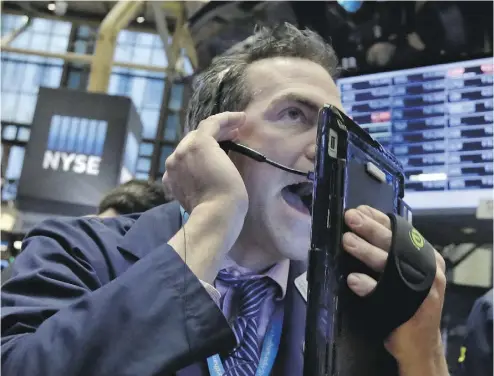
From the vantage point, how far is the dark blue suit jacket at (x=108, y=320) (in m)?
0.57

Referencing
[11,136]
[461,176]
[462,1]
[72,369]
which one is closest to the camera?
[72,369]

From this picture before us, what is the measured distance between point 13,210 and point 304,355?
282 centimetres

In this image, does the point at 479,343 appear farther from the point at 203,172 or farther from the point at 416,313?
the point at 203,172

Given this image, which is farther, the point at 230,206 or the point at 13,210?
the point at 13,210

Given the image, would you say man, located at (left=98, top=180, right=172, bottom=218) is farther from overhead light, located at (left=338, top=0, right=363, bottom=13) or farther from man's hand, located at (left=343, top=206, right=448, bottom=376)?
man's hand, located at (left=343, top=206, right=448, bottom=376)

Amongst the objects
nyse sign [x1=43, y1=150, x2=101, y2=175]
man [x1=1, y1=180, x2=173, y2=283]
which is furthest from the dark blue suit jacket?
nyse sign [x1=43, y1=150, x2=101, y2=175]

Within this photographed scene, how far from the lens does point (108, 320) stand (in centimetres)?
59

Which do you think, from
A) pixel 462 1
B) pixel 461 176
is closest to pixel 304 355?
pixel 461 176

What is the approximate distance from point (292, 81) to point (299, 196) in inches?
7.7

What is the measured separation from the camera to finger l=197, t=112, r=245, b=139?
786 mm

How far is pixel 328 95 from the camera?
93 cm

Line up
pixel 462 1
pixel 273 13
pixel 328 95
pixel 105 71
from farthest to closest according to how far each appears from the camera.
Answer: pixel 105 71, pixel 273 13, pixel 462 1, pixel 328 95

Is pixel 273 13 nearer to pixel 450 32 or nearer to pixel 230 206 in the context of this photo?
pixel 450 32

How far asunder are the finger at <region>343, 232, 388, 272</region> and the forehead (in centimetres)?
34
